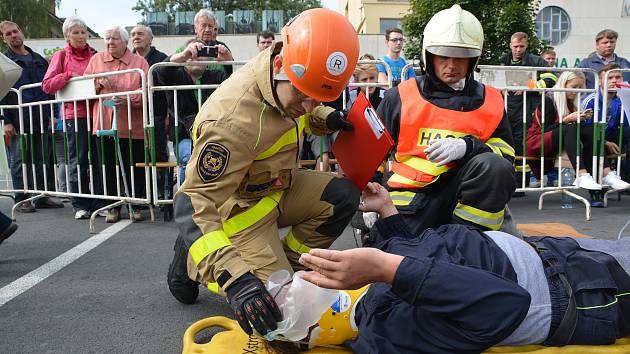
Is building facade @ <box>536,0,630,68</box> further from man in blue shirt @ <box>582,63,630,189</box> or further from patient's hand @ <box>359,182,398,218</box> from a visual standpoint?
patient's hand @ <box>359,182,398,218</box>

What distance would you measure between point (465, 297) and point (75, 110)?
481 centimetres

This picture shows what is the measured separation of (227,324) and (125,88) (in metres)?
3.65

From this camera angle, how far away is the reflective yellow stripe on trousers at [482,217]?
2.79 m

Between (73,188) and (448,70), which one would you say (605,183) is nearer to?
(448,70)

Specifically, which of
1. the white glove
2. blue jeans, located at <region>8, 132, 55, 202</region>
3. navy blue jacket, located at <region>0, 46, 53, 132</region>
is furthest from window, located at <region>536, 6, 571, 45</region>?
the white glove

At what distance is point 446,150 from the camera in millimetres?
2830

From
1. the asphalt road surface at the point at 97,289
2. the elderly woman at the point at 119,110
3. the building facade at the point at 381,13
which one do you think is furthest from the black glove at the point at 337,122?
the building facade at the point at 381,13

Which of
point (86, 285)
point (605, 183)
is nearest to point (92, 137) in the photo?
point (86, 285)

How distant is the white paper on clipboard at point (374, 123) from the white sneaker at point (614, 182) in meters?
3.85

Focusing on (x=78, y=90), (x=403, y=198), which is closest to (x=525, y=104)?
(x=403, y=198)

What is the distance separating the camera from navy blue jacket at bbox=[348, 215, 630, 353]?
1644mm

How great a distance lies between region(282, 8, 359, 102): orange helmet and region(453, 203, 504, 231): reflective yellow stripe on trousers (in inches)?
41.6

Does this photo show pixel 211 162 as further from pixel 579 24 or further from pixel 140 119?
pixel 579 24

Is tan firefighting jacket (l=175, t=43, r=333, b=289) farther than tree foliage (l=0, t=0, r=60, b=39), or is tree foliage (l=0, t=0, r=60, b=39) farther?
tree foliage (l=0, t=0, r=60, b=39)
